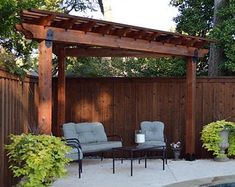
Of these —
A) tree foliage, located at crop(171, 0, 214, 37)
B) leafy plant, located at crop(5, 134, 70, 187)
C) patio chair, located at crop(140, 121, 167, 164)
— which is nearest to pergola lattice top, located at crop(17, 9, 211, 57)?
patio chair, located at crop(140, 121, 167, 164)

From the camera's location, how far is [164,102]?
412 inches

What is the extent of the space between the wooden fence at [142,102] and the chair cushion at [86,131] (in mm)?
847

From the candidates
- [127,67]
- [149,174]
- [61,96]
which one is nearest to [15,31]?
[61,96]

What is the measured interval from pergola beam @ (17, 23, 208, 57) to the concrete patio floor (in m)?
2.42

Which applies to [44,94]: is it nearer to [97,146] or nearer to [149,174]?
[97,146]

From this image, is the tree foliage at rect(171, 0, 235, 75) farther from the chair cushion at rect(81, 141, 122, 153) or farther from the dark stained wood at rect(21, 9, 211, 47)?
the chair cushion at rect(81, 141, 122, 153)

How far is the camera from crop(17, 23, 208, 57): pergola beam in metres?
6.78

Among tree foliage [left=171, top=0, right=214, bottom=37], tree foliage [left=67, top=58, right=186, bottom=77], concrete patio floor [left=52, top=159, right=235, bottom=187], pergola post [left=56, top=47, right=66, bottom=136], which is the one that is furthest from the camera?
tree foliage [left=67, top=58, right=186, bottom=77]

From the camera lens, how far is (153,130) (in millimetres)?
9906

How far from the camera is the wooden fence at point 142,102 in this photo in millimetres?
10281

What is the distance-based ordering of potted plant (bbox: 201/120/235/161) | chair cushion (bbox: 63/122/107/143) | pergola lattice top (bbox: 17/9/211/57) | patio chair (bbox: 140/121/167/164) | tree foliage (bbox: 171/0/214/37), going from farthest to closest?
1. tree foliage (bbox: 171/0/214/37)
2. patio chair (bbox: 140/121/167/164)
3. potted plant (bbox: 201/120/235/161)
4. chair cushion (bbox: 63/122/107/143)
5. pergola lattice top (bbox: 17/9/211/57)

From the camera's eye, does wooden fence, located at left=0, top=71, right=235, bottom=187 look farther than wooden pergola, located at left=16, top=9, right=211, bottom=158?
Yes

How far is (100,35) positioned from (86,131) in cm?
267

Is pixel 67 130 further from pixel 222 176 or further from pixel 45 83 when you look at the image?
pixel 222 176
